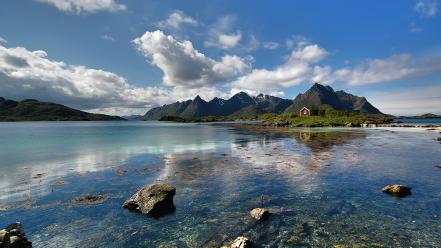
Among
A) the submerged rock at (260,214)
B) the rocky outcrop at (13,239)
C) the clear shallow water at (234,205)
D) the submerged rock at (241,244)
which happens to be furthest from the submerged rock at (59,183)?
the submerged rock at (241,244)

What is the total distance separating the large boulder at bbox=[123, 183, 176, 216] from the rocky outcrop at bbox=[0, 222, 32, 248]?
7.12 meters

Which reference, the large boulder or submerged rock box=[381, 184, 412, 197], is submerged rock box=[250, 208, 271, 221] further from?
submerged rock box=[381, 184, 412, 197]

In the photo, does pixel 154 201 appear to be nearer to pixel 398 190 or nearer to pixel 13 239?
pixel 13 239

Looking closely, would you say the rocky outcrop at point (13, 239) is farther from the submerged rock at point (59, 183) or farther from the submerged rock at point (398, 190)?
the submerged rock at point (398, 190)

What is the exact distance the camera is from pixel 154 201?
19.6m

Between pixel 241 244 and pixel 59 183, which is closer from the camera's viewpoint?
pixel 241 244

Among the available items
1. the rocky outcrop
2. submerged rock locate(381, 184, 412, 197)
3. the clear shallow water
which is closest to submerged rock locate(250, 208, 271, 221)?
the clear shallow water

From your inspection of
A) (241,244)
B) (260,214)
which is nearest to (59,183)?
(260,214)

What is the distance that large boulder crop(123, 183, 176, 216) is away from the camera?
1933 cm

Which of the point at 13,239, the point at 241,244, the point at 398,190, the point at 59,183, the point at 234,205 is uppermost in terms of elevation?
the point at 13,239

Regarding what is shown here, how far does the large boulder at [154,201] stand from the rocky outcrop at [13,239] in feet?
23.4

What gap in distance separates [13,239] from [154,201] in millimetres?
8637

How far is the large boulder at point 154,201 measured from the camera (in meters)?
19.3

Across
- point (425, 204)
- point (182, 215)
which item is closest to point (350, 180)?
point (425, 204)
